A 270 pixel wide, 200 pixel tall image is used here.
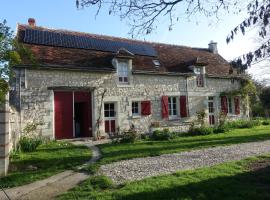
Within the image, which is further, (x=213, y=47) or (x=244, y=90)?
(x=213, y=47)

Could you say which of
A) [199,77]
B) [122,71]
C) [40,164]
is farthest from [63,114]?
[199,77]

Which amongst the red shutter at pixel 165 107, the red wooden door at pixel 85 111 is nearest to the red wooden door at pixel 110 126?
the red wooden door at pixel 85 111

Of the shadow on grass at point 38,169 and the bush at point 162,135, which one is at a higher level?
the bush at point 162,135

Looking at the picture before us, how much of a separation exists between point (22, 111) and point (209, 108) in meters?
12.6

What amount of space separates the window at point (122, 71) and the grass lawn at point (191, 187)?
10.6 meters

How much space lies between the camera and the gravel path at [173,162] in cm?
797

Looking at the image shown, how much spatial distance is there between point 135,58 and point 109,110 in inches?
154

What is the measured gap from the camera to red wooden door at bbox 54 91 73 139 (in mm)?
15836

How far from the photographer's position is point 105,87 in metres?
17.4

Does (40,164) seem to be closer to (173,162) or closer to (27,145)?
(27,145)

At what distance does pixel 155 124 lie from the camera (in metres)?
18.6

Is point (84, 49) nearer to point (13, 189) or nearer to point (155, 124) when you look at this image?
point (155, 124)

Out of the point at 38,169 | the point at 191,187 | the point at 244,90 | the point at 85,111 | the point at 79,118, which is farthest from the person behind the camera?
the point at 244,90

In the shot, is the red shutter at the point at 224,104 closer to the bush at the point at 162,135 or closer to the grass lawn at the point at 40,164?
the bush at the point at 162,135
